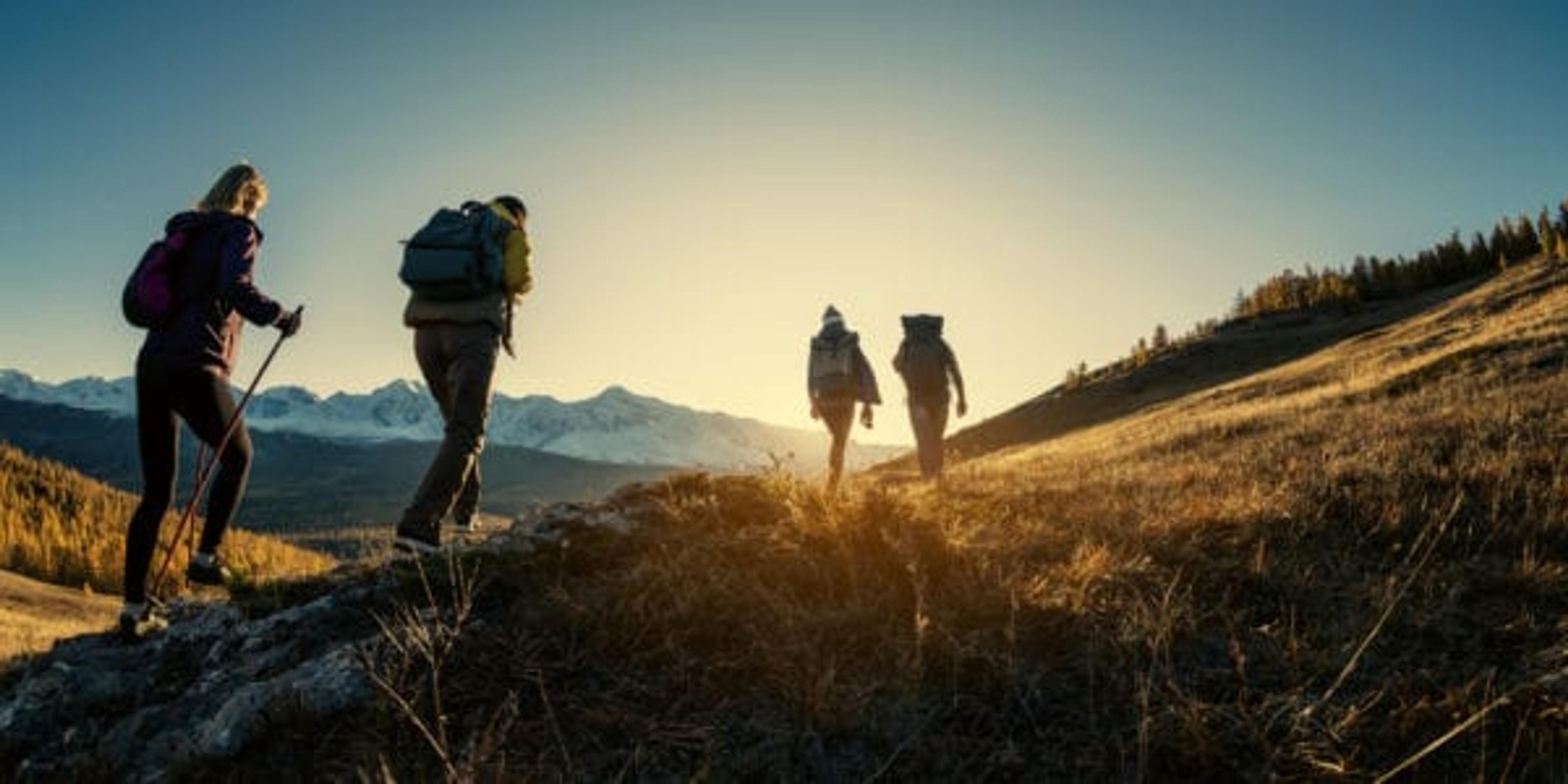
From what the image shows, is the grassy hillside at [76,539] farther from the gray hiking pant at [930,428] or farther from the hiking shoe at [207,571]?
the gray hiking pant at [930,428]

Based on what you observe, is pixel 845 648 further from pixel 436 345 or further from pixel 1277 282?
pixel 1277 282

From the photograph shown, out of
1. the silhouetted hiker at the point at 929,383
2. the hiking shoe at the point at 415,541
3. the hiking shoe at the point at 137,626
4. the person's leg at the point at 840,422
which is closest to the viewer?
the hiking shoe at the point at 137,626

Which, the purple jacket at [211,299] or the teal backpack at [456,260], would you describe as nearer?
the purple jacket at [211,299]

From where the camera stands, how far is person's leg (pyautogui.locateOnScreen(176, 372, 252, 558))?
4.86 meters

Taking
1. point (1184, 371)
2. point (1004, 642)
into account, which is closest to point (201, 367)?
point (1004, 642)

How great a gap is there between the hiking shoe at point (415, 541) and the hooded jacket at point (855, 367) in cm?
682

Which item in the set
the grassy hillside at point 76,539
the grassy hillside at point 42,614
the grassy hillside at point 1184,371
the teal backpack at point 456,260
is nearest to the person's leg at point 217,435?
the grassy hillside at point 42,614

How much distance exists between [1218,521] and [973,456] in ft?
69.4

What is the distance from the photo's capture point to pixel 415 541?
517 cm

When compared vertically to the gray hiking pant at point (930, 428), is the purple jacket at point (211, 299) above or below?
above

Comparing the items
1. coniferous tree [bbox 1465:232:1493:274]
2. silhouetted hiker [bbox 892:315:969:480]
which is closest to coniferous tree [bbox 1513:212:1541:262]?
coniferous tree [bbox 1465:232:1493:274]

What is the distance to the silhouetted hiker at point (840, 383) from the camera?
11.5m

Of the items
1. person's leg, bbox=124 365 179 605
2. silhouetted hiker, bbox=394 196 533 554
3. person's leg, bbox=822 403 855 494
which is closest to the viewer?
person's leg, bbox=124 365 179 605

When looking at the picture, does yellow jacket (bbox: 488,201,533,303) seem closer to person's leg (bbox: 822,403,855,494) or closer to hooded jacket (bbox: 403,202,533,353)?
hooded jacket (bbox: 403,202,533,353)
